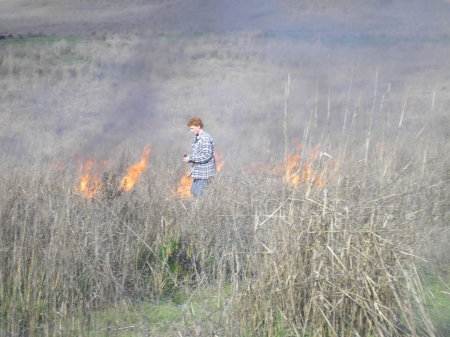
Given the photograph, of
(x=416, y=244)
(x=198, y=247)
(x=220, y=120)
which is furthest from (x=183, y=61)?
(x=416, y=244)

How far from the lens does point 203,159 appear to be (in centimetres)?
896

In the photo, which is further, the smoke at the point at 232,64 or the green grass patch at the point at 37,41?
the green grass patch at the point at 37,41

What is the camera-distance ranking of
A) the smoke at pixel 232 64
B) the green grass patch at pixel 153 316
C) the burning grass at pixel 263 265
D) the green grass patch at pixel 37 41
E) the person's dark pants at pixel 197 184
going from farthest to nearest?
the green grass patch at pixel 37 41 < the smoke at pixel 232 64 < the person's dark pants at pixel 197 184 < the green grass patch at pixel 153 316 < the burning grass at pixel 263 265

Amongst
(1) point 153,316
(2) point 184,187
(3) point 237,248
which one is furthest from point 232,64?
(1) point 153,316

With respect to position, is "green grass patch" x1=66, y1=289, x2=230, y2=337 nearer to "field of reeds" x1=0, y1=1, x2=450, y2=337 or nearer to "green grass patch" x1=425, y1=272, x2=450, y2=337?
"field of reeds" x1=0, y1=1, x2=450, y2=337

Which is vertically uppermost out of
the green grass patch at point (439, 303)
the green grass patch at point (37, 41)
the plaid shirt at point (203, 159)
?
the green grass patch at point (37, 41)

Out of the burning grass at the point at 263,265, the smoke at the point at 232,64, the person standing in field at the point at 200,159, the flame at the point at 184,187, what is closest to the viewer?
the burning grass at the point at 263,265

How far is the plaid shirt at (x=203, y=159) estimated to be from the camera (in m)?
8.95

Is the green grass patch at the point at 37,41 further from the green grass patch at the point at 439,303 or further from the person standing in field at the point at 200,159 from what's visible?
the green grass patch at the point at 439,303

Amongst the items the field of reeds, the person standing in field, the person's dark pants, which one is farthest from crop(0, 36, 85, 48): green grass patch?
the person's dark pants

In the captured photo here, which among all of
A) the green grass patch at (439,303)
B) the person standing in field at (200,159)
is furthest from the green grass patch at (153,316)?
the person standing in field at (200,159)

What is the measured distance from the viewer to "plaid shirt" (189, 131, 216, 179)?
8.95m

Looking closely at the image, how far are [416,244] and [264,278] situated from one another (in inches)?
46.3

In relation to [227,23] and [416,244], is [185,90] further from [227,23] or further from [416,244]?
[416,244]
